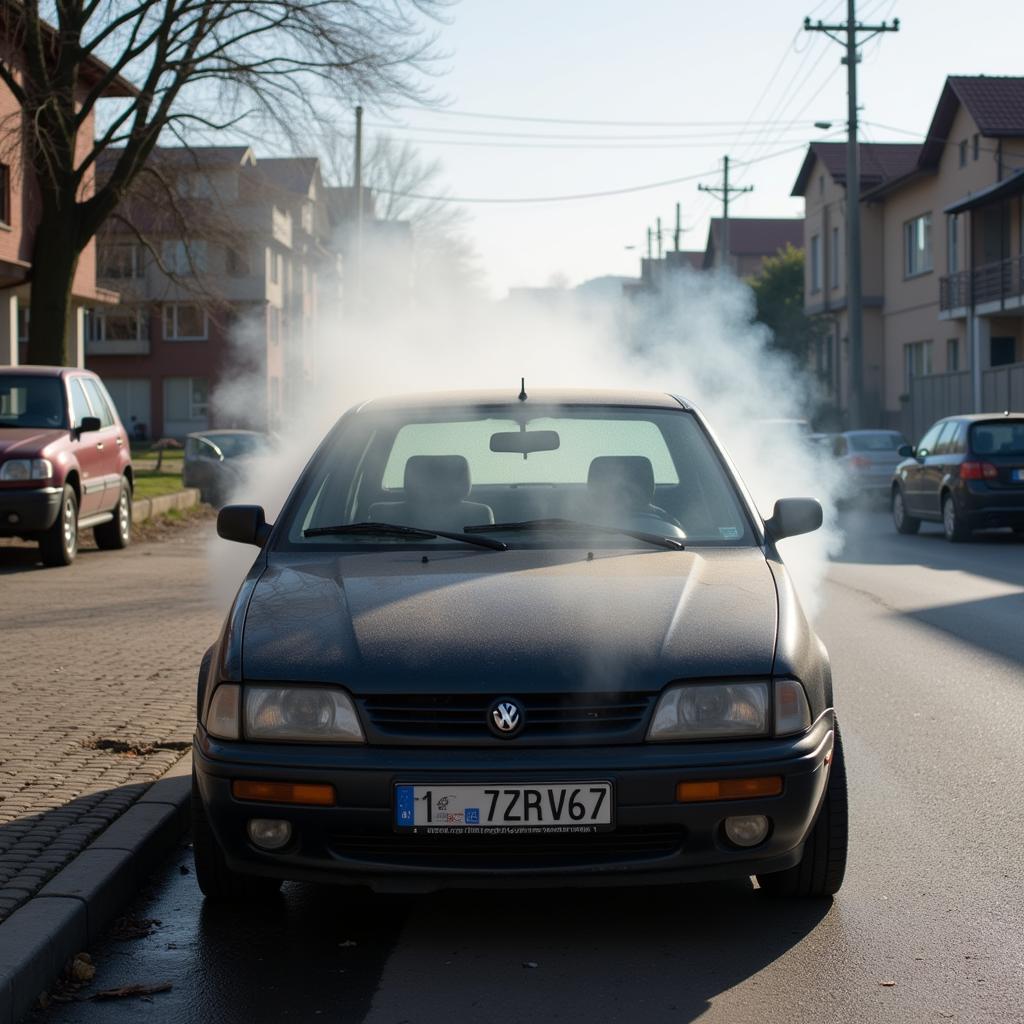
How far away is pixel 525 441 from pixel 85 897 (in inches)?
88.6

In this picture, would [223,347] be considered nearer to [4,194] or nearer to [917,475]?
[4,194]

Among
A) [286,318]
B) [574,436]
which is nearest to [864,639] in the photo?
[574,436]

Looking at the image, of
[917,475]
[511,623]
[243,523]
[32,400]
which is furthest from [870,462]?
[511,623]

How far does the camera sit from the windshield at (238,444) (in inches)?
1244

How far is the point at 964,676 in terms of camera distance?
8.98 meters

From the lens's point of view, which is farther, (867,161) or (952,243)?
(867,161)

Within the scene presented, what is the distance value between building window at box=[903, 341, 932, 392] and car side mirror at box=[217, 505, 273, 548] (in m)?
40.6

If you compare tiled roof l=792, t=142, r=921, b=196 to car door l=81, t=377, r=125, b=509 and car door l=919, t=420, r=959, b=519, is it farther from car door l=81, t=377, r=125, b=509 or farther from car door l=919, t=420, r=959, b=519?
car door l=81, t=377, r=125, b=509

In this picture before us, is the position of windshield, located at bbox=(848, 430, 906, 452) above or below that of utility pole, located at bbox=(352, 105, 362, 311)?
below

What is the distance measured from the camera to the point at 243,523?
211 inches

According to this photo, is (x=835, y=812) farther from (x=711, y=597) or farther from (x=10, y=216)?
(x=10, y=216)

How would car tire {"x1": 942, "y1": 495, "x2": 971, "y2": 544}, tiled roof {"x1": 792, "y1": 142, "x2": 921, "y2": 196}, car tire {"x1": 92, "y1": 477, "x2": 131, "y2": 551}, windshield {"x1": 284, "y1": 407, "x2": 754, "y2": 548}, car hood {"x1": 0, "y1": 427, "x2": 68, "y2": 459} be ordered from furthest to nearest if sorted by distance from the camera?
1. tiled roof {"x1": 792, "y1": 142, "x2": 921, "y2": 196}
2. car tire {"x1": 942, "y1": 495, "x2": 971, "y2": 544}
3. car tire {"x1": 92, "y1": 477, "x2": 131, "y2": 551}
4. car hood {"x1": 0, "y1": 427, "x2": 68, "y2": 459}
5. windshield {"x1": 284, "y1": 407, "x2": 754, "y2": 548}

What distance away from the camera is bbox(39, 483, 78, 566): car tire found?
14.6 metres

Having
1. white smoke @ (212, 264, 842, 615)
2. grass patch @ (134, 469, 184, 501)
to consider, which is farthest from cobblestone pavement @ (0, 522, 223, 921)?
grass patch @ (134, 469, 184, 501)
